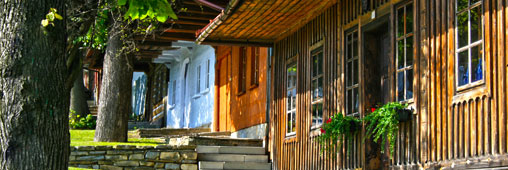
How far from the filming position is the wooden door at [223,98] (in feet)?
57.7

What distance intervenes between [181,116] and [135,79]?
10.5 meters

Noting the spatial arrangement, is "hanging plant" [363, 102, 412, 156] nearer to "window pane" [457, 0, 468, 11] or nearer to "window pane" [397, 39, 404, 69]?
"window pane" [397, 39, 404, 69]

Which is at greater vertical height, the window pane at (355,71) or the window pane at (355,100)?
the window pane at (355,71)

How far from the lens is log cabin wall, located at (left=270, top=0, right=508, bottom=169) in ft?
22.8

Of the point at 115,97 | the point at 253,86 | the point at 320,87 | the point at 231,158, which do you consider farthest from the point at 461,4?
the point at 115,97

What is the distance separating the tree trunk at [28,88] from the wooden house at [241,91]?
8.46 m

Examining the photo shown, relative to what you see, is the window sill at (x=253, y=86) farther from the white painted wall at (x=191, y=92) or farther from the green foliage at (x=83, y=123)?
the green foliage at (x=83, y=123)

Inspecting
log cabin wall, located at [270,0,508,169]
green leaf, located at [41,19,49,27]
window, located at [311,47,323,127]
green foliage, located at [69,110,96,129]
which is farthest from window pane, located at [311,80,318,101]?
green foliage, located at [69,110,96,129]

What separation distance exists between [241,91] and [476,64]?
9674 mm

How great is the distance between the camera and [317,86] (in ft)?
38.0

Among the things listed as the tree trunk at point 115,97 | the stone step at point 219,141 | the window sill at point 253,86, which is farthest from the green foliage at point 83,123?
the stone step at point 219,141

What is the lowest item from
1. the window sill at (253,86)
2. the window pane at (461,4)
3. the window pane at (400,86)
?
the window pane at (400,86)

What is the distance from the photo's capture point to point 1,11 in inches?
235

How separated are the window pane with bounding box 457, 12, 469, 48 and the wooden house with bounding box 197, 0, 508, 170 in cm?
1
